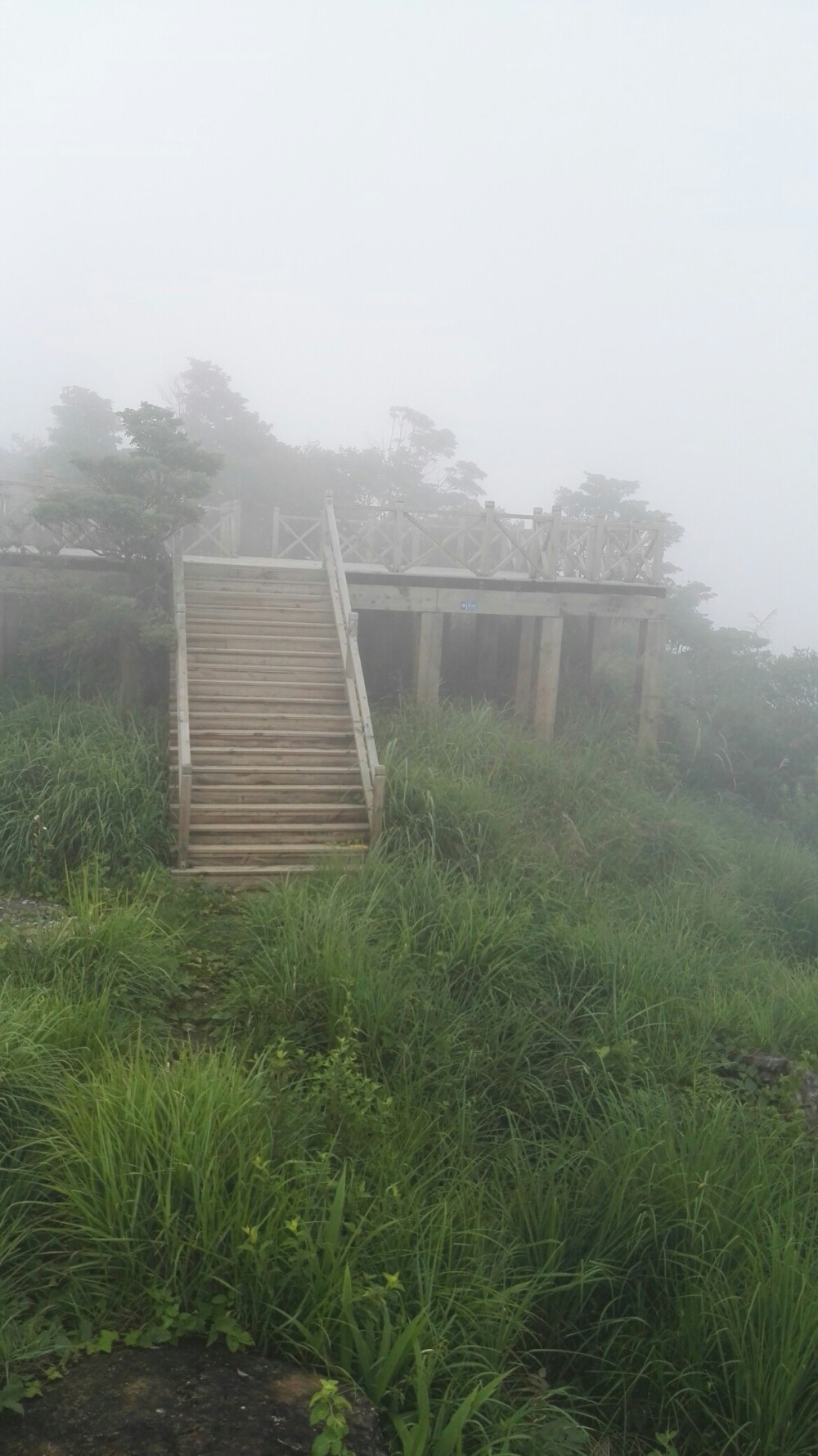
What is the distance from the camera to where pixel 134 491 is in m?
12.4

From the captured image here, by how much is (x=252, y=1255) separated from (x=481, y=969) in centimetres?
351

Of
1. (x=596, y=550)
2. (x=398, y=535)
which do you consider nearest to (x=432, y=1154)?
(x=398, y=535)

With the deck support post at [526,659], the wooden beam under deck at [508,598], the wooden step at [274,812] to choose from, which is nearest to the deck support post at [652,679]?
the wooden beam under deck at [508,598]

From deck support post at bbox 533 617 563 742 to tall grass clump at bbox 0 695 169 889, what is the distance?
6.17 meters

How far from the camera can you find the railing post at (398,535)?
1441 centimetres

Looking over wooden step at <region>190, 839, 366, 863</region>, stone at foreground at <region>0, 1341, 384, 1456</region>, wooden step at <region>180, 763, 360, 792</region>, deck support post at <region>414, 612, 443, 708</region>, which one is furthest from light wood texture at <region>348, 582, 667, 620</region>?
stone at foreground at <region>0, 1341, 384, 1456</region>

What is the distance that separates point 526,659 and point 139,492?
253 inches

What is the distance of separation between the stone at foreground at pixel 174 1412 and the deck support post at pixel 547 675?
11.8m

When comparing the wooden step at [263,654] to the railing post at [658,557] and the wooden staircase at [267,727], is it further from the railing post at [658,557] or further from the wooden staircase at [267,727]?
the railing post at [658,557]

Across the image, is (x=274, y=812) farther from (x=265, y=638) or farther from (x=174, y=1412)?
(x=174, y=1412)

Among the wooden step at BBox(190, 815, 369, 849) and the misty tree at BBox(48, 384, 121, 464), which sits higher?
the misty tree at BBox(48, 384, 121, 464)

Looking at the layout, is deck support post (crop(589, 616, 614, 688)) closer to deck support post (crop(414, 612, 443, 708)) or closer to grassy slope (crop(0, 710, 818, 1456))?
deck support post (crop(414, 612, 443, 708))

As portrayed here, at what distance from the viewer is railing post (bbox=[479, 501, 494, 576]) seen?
14.6 m

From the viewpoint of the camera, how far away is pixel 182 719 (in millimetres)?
10219
